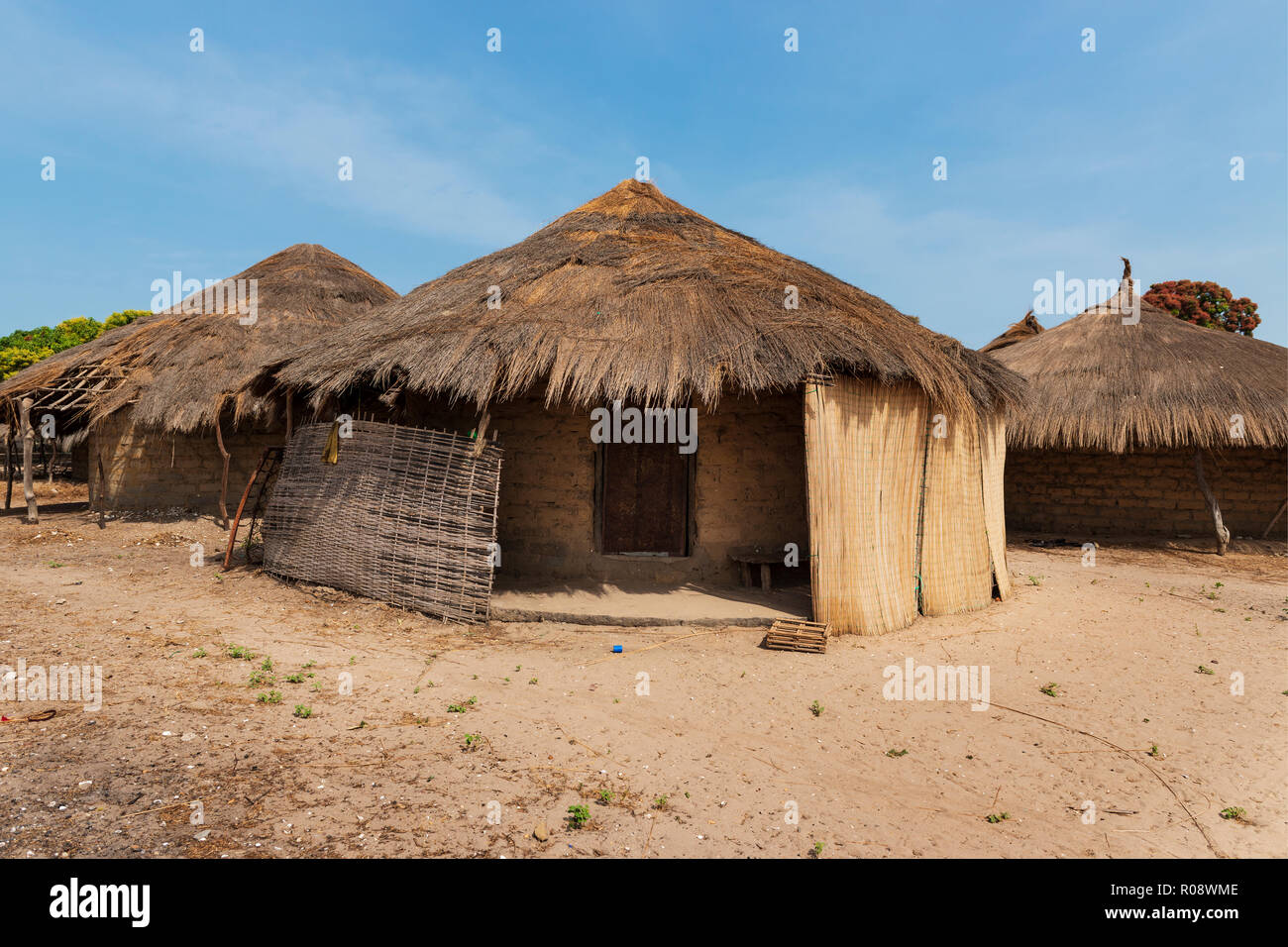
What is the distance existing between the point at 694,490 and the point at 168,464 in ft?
A: 34.8

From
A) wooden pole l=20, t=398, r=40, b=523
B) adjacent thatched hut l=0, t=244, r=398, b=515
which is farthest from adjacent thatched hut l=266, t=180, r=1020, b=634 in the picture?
wooden pole l=20, t=398, r=40, b=523

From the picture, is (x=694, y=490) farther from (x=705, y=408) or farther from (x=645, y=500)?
(x=705, y=408)

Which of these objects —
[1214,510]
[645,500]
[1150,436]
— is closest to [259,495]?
[645,500]

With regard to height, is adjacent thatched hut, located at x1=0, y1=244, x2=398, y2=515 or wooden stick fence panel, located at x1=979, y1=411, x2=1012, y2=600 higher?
adjacent thatched hut, located at x1=0, y1=244, x2=398, y2=515

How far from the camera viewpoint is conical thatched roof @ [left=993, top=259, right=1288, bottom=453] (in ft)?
37.4

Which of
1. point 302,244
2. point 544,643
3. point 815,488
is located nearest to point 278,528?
point 544,643

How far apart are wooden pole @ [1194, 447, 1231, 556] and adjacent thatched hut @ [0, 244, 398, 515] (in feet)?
49.9

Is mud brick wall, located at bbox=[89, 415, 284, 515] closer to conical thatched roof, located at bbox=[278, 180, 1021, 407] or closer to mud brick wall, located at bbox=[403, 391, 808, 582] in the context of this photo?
conical thatched roof, located at bbox=[278, 180, 1021, 407]

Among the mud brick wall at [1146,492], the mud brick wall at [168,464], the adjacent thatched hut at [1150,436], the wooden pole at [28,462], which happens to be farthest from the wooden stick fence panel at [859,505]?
the wooden pole at [28,462]

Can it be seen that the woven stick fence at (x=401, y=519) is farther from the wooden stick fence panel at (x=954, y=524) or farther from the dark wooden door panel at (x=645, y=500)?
the wooden stick fence panel at (x=954, y=524)

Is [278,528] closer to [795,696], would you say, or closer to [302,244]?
[795,696]

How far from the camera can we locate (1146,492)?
499 inches

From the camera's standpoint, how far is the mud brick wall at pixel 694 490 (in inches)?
318

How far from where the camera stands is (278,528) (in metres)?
8.38
